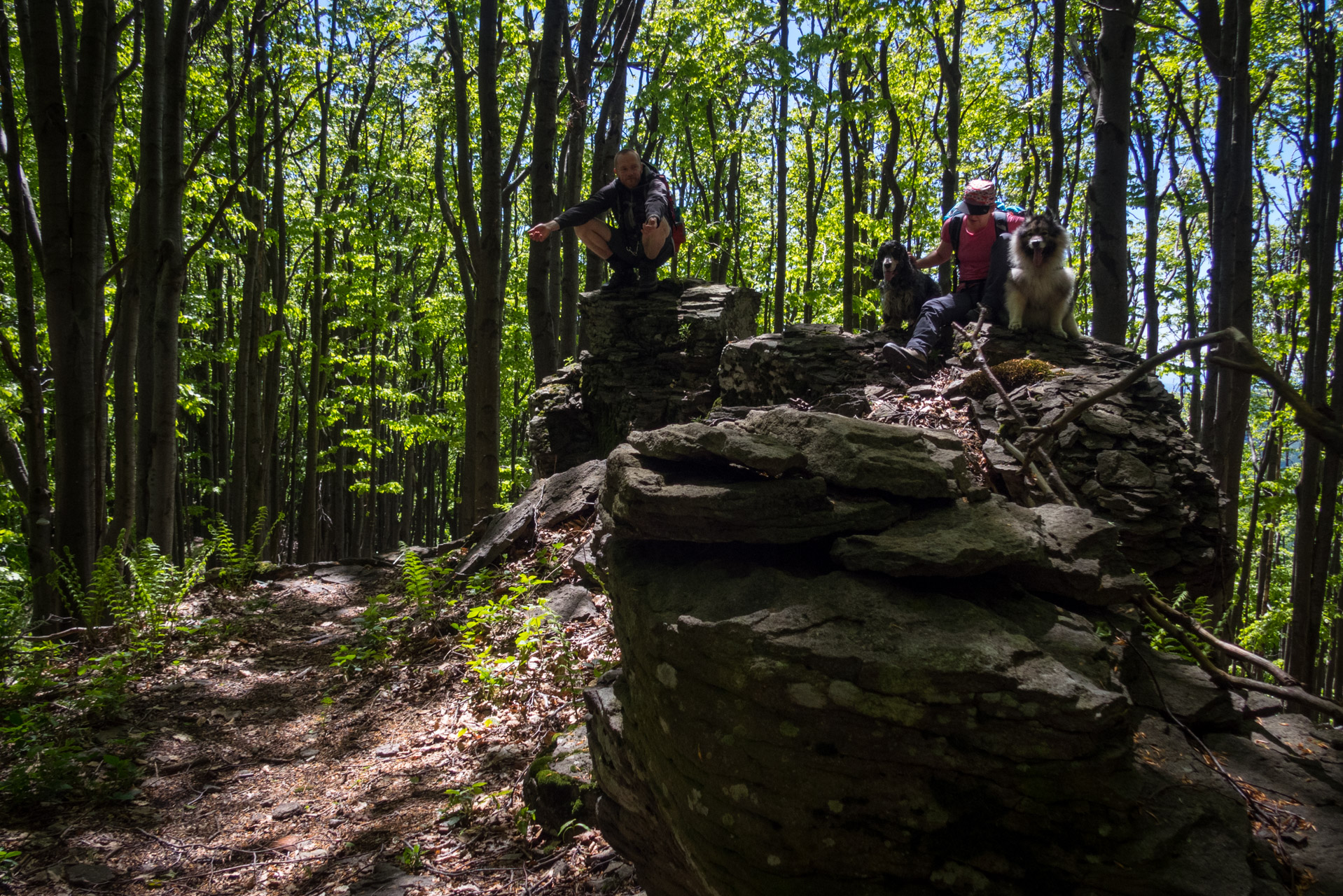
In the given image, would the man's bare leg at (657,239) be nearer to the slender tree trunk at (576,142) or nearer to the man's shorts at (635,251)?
the man's shorts at (635,251)

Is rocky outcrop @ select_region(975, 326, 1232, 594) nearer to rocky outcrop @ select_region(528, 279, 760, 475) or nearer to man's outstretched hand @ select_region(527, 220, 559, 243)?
rocky outcrop @ select_region(528, 279, 760, 475)

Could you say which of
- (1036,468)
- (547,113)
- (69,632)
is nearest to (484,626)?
(69,632)

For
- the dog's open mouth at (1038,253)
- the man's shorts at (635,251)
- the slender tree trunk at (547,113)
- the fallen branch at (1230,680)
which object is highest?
the slender tree trunk at (547,113)

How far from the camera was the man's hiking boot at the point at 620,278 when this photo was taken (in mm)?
8258

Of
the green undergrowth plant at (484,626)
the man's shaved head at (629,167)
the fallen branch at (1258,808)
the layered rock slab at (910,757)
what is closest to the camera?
the layered rock slab at (910,757)

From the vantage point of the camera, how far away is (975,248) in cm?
645

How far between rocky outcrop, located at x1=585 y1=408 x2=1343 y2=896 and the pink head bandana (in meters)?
4.57

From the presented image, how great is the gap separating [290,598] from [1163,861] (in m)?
7.68

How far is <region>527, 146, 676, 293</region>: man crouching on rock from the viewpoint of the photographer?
703cm

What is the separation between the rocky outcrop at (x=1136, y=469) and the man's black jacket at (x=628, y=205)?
3883mm

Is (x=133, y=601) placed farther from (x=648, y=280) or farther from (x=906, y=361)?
(x=906, y=361)

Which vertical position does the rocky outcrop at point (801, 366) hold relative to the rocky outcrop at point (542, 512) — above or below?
above

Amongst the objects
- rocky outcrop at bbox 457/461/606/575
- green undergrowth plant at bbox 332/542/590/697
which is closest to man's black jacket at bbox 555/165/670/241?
rocky outcrop at bbox 457/461/606/575

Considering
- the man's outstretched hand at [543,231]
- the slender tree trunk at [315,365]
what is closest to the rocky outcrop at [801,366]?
the man's outstretched hand at [543,231]
